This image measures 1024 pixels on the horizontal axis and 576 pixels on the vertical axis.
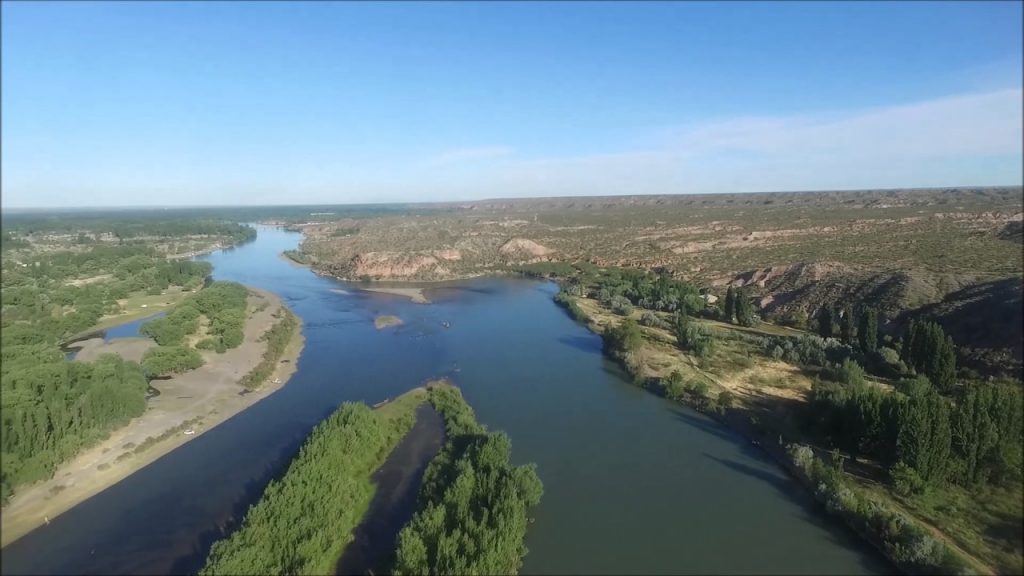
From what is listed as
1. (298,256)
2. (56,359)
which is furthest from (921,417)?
(298,256)

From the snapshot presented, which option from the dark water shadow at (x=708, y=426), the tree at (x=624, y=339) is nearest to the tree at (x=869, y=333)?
the dark water shadow at (x=708, y=426)

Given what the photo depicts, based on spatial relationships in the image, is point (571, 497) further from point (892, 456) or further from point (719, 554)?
point (892, 456)

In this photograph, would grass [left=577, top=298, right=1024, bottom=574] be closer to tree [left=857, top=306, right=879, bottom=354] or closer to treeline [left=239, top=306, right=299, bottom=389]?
tree [left=857, top=306, right=879, bottom=354]

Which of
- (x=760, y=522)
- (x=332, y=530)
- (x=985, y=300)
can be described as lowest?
(x=760, y=522)

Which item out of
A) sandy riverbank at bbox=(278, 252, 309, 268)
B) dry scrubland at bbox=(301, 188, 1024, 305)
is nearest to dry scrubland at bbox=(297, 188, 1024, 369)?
dry scrubland at bbox=(301, 188, 1024, 305)

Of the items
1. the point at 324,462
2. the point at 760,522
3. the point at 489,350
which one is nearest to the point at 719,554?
the point at 760,522

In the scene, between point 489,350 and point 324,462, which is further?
point 489,350
